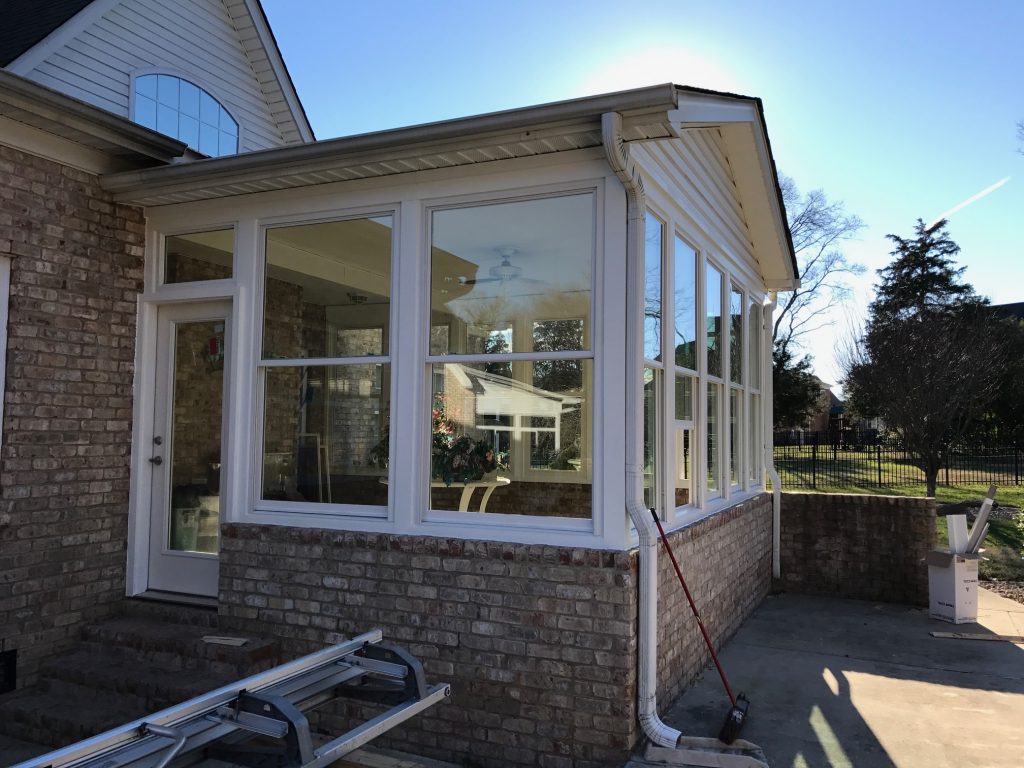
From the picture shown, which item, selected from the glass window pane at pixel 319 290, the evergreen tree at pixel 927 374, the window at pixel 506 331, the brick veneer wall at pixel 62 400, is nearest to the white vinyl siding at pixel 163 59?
the brick veneer wall at pixel 62 400

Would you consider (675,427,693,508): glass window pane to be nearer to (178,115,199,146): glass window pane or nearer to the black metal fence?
(178,115,199,146): glass window pane

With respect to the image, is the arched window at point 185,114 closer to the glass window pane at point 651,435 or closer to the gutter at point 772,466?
the glass window pane at point 651,435

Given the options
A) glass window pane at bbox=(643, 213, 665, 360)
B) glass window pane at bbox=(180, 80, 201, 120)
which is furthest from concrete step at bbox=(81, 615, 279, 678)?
glass window pane at bbox=(180, 80, 201, 120)

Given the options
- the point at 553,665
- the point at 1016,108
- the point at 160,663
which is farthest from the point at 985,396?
the point at 160,663

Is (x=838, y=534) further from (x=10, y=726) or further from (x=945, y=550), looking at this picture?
(x=10, y=726)

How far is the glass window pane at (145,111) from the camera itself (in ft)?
24.1

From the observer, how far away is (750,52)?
7957 mm

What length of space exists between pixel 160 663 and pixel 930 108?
441 inches

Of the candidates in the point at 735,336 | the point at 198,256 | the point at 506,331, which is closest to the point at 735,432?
the point at 735,336

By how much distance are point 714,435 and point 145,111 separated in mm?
6237

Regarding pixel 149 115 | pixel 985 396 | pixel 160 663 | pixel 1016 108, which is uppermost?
pixel 1016 108

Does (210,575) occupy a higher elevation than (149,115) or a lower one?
lower

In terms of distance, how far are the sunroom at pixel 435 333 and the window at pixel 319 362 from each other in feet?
0.04

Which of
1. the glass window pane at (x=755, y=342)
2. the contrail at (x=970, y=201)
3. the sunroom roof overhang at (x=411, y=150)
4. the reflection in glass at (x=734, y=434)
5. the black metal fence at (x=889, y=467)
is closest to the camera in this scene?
the sunroom roof overhang at (x=411, y=150)
